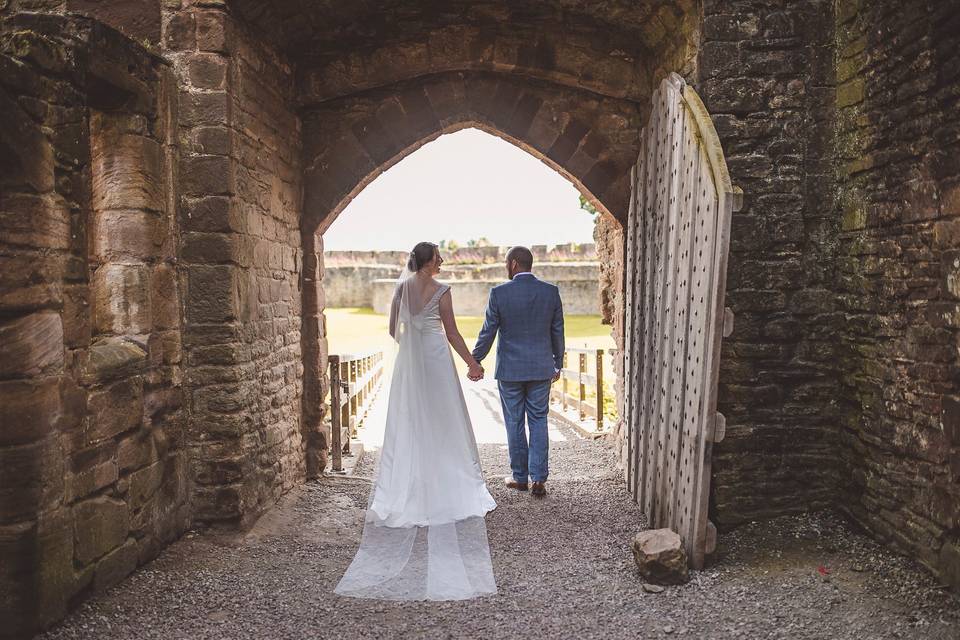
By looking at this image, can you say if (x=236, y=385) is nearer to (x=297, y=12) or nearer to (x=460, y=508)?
(x=460, y=508)

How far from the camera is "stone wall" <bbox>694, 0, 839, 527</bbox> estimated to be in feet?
13.1

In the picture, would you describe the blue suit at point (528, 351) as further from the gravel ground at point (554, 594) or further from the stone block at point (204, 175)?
the stone block at point (204, 175)

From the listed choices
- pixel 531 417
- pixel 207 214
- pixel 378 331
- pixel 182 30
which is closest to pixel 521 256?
pixel 531 417

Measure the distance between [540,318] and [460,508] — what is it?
4.61ft

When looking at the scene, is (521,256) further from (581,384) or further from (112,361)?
(581,384)

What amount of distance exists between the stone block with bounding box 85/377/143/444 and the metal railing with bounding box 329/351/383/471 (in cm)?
253

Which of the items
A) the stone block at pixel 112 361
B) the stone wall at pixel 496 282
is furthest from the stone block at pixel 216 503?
the stone wall at pixel 496 282

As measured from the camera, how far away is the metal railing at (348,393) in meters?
6.11

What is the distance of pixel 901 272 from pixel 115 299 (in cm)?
379

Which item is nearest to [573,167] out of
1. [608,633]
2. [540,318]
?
[540,318]

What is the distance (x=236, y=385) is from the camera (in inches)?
162

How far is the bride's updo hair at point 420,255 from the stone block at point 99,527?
2.17 m

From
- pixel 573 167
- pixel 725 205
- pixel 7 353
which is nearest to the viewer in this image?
pixel 7 353

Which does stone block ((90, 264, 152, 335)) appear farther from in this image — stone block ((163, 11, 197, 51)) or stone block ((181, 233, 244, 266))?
stone block ((163, 11, 197, 51))
